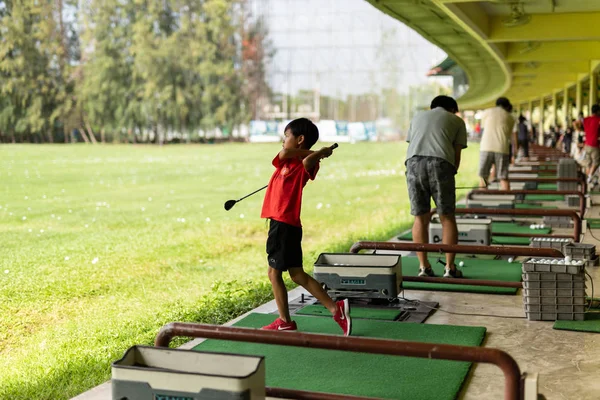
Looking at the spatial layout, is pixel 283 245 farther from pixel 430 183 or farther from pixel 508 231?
pixel 508 231

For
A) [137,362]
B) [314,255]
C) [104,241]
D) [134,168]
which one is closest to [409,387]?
[137,362]

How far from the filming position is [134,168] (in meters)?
34.0

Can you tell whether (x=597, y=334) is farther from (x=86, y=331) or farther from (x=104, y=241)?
(x=104, y=241)

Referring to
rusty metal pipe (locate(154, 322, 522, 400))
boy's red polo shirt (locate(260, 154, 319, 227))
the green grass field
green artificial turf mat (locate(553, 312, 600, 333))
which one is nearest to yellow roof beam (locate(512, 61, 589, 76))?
the green grass field

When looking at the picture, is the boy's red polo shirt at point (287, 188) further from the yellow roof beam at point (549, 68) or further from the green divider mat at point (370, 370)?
the yellow roof beam at point (549, 68)

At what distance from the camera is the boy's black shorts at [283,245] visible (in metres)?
5.21

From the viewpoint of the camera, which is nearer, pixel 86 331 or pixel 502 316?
pixel 502 316

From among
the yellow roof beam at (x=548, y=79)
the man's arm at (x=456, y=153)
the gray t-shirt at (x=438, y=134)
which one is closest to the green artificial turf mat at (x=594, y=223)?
the man's arm at (x=456, y=153)

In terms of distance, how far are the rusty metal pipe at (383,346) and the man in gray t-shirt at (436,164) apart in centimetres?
405

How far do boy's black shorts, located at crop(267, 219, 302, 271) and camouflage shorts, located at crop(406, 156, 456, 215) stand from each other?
2209 mm

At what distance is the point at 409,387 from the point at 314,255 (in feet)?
21.3

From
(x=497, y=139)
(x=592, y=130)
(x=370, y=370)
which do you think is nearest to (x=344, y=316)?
(x=370, y=370)

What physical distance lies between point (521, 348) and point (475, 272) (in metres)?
2.63

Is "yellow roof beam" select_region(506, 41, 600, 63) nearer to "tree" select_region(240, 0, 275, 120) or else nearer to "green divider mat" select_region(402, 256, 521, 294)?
"green divider mat" select_region(402, 256, 521, 294)
